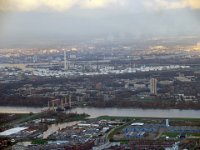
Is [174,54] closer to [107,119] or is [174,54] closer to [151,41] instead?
[151,41]

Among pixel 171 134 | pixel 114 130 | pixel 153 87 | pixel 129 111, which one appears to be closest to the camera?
pixel 171 134

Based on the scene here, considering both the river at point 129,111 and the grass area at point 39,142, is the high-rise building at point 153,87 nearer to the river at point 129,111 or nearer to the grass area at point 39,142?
the river at point 129,111

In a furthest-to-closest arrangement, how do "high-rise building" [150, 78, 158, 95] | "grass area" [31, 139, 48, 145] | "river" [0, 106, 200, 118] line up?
"high-rise building" [150, 78, 158, 95]
"river" [0, 106, 200, 118]
"grass area" [31, 139, 48, 145]

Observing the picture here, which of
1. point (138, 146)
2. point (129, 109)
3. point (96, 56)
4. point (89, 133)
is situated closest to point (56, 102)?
point (129, 109)

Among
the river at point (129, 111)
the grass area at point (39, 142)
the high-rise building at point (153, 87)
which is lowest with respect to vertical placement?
the grass area at point (39, 142)

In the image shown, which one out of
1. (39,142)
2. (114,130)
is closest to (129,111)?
(114,130)

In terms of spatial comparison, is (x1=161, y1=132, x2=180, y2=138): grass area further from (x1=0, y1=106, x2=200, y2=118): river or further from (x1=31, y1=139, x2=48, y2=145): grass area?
(x1=31, y1=139, x2=48, y2=145): grass area

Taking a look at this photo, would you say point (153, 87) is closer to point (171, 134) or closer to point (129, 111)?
point (129, 111)

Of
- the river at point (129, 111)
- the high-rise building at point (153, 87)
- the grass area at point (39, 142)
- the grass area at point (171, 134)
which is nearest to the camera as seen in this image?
the grass area at point (39, 142)

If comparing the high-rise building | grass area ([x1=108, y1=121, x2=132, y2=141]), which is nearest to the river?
grass area ([x1=108, y1=121, x2=132, y2=141])

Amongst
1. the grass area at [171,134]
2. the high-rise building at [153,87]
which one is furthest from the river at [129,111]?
the high-rise building at [153,87]
